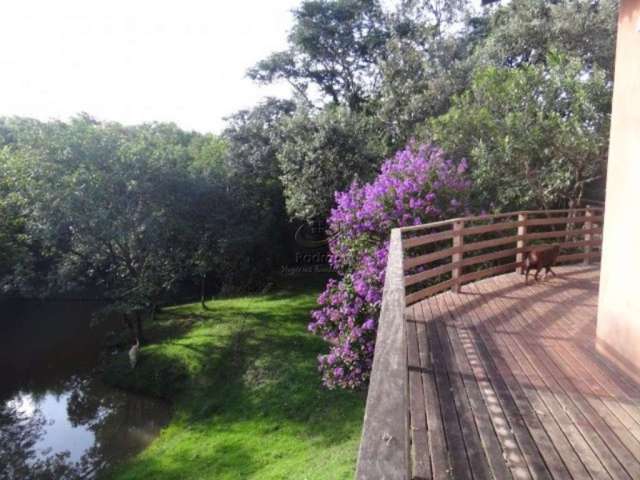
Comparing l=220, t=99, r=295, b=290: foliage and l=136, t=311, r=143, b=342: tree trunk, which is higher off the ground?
l=220, t=99, r=295, b=290: foliage

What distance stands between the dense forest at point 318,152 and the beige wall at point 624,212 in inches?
197

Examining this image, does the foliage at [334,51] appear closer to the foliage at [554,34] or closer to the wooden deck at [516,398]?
the foliage at [554,34]

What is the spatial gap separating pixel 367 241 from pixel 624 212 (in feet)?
13.0

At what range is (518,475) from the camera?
219cm

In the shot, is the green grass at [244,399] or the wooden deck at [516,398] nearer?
the wooden deck at [516,398]

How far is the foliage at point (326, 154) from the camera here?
12.5 meters

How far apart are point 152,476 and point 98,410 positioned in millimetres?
4310

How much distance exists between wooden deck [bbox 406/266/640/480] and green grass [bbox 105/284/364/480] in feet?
6.88

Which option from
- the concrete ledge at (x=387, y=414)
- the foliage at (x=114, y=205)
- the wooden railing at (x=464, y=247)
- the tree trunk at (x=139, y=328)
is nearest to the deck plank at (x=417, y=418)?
the concrete ledge at (x=387, y=414)

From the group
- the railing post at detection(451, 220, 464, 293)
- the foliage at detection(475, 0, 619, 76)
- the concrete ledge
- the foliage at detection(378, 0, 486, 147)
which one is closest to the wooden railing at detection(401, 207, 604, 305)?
the railing post at detection(451, 220, 464, 293)

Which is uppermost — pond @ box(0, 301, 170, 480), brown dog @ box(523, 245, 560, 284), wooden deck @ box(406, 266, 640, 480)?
brown dog @ box(523, 245, 560, 284)

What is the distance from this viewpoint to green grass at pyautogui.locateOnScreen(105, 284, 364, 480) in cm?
681

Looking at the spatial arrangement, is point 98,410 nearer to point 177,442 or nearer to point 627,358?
point 177,442

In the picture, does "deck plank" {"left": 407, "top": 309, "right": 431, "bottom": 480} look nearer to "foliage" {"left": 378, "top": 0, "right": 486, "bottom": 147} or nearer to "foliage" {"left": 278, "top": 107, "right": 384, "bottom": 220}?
"foliage" {"left": 278, "top": 107, "right": 384, "bottom": 220}
